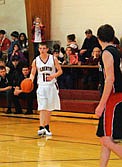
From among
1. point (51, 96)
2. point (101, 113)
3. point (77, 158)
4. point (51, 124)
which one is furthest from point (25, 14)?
point (101, 113)

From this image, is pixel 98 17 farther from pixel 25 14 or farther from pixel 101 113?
pixel 101 113

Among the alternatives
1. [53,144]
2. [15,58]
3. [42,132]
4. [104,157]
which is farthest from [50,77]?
[15,58]

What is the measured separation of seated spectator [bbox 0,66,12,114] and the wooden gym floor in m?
0.97

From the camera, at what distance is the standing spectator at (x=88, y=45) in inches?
469

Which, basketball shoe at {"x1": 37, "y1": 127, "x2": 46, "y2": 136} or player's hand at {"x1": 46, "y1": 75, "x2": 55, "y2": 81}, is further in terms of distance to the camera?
basketball shoe at {"x1": 37, "y1": 127, "x2": 46, "y2": 136}

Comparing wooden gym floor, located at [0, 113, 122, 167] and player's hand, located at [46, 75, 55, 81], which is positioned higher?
player's hand, located at [46, 75, 55, 81]

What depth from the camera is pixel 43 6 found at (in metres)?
13.4

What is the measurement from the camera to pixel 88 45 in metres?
12.1

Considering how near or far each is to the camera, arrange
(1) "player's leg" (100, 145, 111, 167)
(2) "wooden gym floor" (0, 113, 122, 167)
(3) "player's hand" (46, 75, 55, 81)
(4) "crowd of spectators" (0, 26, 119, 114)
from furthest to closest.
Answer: (4) "crowd of spectators" (0, 26, 119, 114) → (3) "player's hand" (46, 75, 55, 81) → (2) "wooden gym floor" (0, 113, 122, 167) → (1) "player's leg" (100, 145, 111, 167)

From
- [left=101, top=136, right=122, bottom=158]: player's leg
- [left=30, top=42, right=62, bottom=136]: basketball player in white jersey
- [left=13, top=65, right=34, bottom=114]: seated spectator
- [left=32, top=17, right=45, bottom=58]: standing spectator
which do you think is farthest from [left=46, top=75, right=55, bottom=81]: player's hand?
[left=32, top=17, right=45, bottom=58]: standing spectator

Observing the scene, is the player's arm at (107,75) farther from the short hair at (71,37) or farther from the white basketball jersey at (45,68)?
the short hair at (71,37)

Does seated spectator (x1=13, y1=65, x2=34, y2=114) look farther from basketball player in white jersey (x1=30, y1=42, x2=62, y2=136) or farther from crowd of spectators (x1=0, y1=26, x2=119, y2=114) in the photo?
basketball player in white jersey (x1=30, y1=42, x2=62, y2=136)

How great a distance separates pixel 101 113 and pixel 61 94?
21.4ft

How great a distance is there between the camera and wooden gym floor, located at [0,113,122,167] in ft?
19.6
